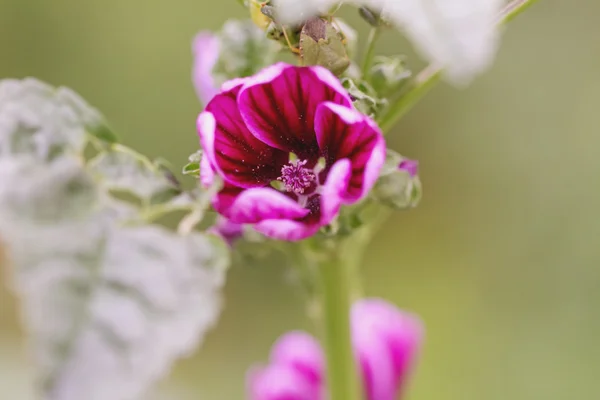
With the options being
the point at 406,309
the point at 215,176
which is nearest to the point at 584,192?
the point at 406,309

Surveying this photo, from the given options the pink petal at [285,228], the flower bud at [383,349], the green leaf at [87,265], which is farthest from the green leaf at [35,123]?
the flower bud at [383,349]

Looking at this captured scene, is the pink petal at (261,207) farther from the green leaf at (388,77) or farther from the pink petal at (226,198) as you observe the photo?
the green leaf at (388,77)

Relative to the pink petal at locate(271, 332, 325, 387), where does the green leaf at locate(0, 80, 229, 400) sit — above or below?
below

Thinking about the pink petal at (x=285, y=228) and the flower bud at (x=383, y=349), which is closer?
the pink petal at (x=285, y=228)

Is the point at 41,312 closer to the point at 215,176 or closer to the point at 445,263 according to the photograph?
the point at 215,176

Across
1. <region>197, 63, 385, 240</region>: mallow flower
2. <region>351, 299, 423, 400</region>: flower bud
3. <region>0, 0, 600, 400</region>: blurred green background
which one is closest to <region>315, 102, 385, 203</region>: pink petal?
<region>197, 63, 385, 240</region>: mallow flower

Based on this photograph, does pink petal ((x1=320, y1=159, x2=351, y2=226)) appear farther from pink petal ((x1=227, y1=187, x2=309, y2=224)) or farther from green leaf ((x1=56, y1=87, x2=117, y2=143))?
green leaf ((x1=56, y1=87, x2=117, y2=143))
